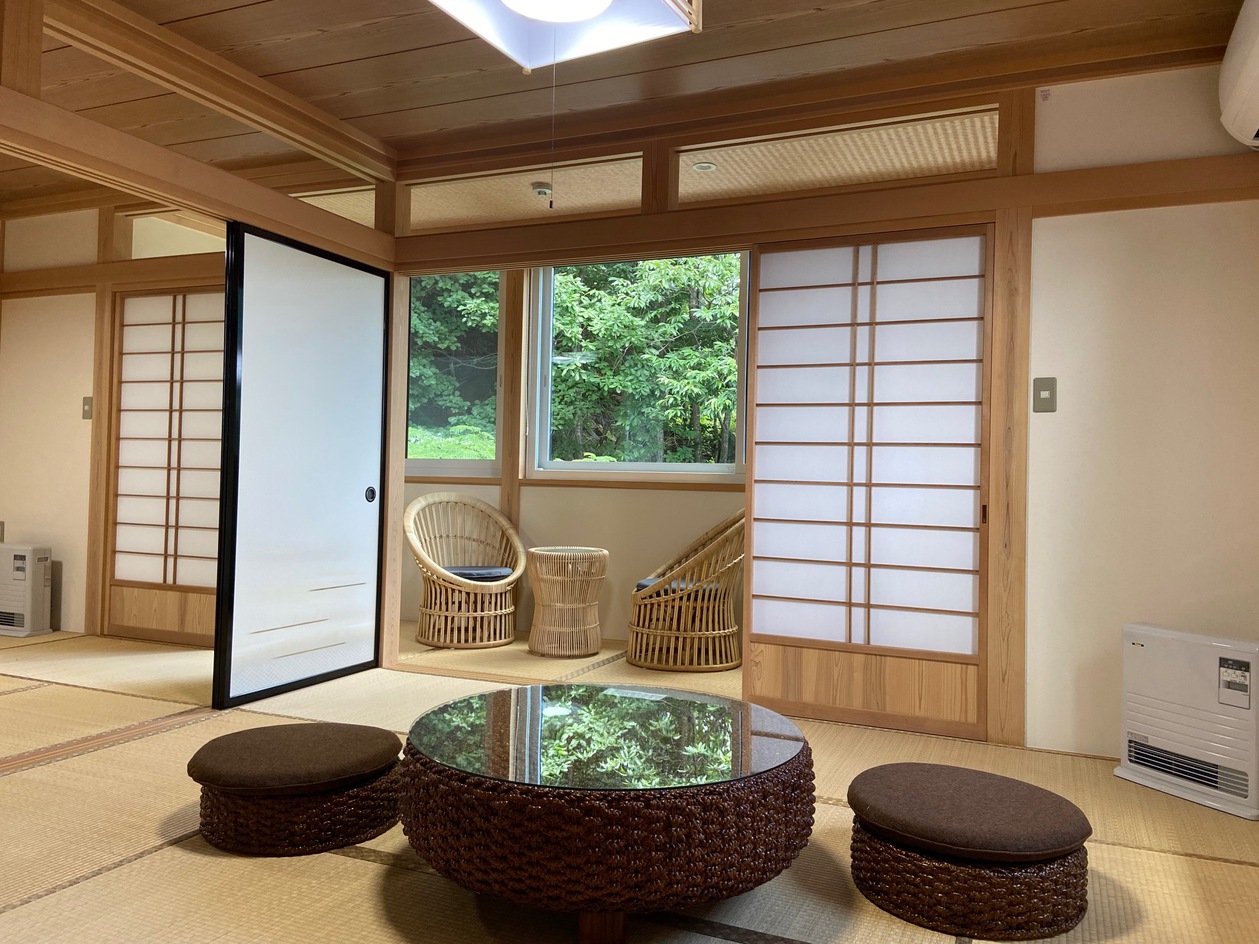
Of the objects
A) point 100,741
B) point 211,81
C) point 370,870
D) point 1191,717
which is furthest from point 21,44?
point 1191,717

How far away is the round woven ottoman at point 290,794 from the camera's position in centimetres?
226

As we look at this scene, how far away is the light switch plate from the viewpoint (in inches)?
134

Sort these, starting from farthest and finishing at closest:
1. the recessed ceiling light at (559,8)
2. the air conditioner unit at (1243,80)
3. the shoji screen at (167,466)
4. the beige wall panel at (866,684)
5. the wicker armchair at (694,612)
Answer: the shoji screen at (167,466) < the wicker armchair at (694,612) < the beige wall panel at (866,684) < the air conditioner unit at (1243,80) < the recessed ceiling light at (559,8)

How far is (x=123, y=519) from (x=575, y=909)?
182 inches

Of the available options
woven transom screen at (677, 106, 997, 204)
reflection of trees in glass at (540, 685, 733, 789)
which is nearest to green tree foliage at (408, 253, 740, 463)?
woven transom screen at (677, 106, 997, 204)

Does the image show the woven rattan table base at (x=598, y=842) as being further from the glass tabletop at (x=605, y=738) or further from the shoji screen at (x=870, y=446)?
the shoji screen at (x=870, y=446)

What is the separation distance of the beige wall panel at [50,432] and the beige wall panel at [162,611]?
270 millimetres

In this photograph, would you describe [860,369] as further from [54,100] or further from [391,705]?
[54,100]

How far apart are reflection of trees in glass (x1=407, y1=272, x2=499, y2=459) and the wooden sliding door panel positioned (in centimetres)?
275

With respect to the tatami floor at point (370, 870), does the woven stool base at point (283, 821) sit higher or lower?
higher

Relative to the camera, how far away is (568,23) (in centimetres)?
240

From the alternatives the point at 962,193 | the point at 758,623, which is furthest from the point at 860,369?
the point at 758,623

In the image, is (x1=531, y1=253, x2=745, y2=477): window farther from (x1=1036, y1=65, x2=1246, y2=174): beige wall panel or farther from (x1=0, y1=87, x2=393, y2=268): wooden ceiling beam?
(x1=1036, y1=65, x2=1246, y2=174): beige wall panel

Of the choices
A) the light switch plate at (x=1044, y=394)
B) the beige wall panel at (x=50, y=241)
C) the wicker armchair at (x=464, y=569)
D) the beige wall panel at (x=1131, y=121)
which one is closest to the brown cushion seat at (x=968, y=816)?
the light switch plate at (x=1044, y=394)
